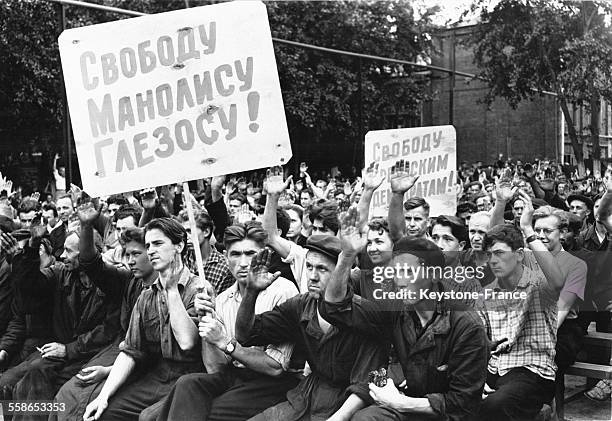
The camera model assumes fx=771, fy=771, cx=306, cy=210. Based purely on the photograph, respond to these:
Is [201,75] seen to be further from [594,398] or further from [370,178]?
[594,398]

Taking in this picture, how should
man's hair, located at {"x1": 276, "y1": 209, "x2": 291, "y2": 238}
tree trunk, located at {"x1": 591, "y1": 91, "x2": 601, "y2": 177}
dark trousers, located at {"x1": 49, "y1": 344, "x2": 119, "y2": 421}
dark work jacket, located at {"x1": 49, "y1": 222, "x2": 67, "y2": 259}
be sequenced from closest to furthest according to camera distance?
dark trousers, located at {"x1": 49, "y1": 344, "x2": 119, "y2": 421}, man's hair, located at {"x1": 276, "y1": 209, "x2": 291, "y2": 238}, dark work jacket, located at {"x1": 49, "y1": 222, "x2": 67, "y2": 259}, tree trunk, located at {"x1": 591, "y1": 91, "x2": 601, "y2": 177}

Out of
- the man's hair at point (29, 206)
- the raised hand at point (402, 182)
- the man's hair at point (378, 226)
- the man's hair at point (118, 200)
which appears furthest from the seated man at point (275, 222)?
the man's hair at point (29, 206)

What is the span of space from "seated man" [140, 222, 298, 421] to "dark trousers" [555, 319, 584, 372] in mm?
1756

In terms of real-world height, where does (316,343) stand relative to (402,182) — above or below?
below

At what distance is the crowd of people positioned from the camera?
361cm

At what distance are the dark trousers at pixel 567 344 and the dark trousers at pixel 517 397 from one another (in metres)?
0.51

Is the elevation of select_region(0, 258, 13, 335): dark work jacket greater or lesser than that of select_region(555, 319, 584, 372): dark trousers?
greater

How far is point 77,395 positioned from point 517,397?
8.24 ft

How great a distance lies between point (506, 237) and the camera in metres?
4.19

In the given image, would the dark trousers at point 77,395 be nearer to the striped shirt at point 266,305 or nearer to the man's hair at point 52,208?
the striped shirt at point 266,305

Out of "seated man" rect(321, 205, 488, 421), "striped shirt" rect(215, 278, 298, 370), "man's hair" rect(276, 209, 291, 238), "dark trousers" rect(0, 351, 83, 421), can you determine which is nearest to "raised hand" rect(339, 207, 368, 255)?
"seated man" rect(321, 205, 488, 421)

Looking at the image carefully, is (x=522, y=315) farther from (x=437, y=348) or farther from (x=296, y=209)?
(x=296, y=209)

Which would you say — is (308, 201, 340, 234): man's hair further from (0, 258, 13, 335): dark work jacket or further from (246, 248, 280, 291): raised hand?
(0, 258, 13, 335): dark work jacket

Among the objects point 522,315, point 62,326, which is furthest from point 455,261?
point 62,326
